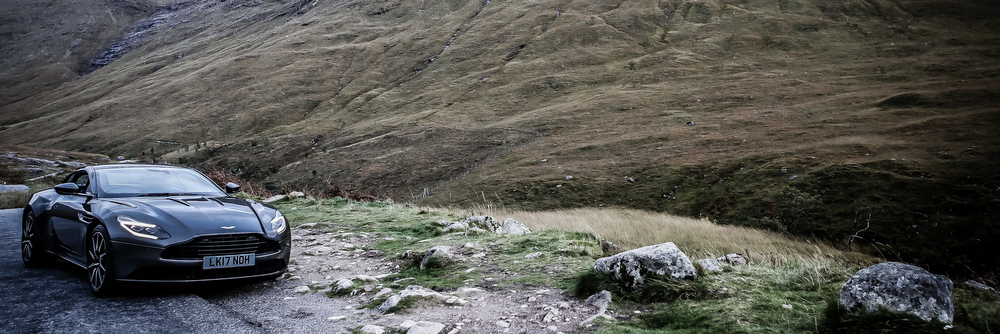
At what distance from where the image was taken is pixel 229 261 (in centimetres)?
577

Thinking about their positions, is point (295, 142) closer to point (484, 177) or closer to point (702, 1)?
point (484, 177)

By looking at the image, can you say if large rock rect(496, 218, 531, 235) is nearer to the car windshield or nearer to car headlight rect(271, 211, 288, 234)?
car headlight rect(271, 211, 288, 234)

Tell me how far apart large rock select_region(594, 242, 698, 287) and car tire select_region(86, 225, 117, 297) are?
210 inches

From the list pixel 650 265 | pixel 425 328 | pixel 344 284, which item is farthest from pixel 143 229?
pixel 650 265

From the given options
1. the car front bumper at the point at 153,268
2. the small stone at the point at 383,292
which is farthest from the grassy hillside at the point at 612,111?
the car front bumper at the point at 153,268

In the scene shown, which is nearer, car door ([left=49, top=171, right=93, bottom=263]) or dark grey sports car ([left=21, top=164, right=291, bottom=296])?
dark grey sports car ([left=21, top=164, right=291, bottom=296])

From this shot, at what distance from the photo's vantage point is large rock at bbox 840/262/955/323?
11.7 feet

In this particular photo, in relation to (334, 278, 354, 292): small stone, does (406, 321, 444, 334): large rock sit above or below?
above

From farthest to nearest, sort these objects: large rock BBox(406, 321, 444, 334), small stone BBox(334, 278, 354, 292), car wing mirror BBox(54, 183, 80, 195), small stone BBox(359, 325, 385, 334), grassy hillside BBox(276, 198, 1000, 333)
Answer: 1. car wing mirror BBox(54, 183, 80, 195)
2. small stone BBox(334, 278, 354, 292)
3. small stone BBox(359, 325, 385, 334)
4. large rock BBox(406, 321, 444, 334)
5. grassy hillside BBox(276, 198, 1000, 333)

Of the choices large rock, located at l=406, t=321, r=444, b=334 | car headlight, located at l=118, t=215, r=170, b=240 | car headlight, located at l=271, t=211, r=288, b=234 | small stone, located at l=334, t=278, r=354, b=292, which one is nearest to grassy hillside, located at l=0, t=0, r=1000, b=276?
large rock, located at l=406, t=321, r=444, b=334

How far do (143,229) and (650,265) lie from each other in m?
5.53

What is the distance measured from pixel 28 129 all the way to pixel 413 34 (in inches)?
3176

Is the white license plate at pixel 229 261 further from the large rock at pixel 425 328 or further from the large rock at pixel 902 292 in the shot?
the large rock at pixel 902 292

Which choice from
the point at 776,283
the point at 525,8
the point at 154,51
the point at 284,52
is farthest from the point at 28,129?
the point at 776,283
